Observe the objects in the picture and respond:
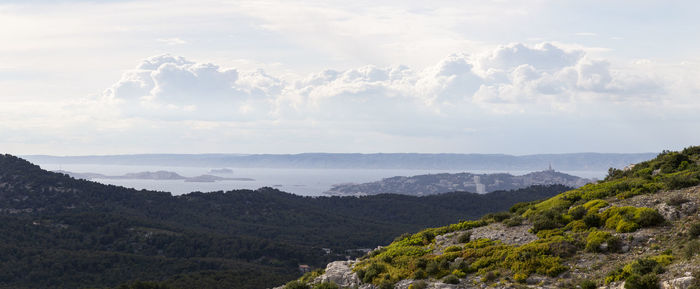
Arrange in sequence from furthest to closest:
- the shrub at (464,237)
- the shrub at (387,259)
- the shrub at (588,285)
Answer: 1. the shrub at (464,237)
2. the shrub at (387,259)
3. the shrub at (588,285)

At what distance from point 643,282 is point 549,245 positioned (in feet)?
20.0

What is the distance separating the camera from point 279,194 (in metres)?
198

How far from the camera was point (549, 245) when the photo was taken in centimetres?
2355

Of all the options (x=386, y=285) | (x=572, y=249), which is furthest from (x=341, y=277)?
(x=572, y=249)

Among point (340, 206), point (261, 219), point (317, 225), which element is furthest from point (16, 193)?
point (340, 206)

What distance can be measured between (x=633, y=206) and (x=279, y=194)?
582 feet

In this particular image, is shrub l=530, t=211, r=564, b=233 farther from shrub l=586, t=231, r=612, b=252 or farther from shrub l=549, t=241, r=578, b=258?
shrub l=549, t=241, r=578, b=258

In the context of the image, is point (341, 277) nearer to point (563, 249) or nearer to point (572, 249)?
point (563, 249)

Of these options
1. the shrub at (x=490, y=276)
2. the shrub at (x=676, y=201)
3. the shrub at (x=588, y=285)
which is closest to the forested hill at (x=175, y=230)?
the shrub at (x=490, y=276)

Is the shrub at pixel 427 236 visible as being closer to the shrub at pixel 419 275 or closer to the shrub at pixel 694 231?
the shrub at pixel 419 275

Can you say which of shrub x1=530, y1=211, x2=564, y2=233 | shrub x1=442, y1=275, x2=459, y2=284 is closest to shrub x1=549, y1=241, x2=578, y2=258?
shrub x1=530, y1=211, x2=564, y2=233

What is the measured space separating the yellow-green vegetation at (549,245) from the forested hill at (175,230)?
4928cm

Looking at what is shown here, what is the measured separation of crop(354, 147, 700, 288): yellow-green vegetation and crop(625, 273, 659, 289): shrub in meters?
0.03

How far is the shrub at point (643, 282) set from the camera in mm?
17438
